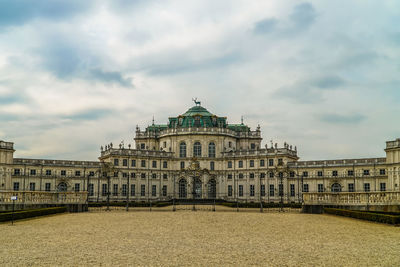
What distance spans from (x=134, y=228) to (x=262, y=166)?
64.0m

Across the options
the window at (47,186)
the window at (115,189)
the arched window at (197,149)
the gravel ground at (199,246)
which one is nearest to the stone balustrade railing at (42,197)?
the gravel ground at (199,246)

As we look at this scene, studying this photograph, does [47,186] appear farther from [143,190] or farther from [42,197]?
[42,197]

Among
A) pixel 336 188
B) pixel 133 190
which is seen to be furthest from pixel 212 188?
pixel 336 188

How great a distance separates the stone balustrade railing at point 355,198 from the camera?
128ft

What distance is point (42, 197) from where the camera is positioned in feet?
155

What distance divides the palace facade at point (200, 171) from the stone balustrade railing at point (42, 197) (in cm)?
2818

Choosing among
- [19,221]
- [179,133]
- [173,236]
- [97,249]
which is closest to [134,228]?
[173,236]

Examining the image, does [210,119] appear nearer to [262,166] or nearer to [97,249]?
[262,166]

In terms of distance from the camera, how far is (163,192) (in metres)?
94.1

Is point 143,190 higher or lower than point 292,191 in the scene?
higher

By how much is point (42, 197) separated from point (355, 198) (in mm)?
34866

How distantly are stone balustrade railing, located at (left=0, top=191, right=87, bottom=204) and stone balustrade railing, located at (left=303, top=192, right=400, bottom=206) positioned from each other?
27282 millimetres

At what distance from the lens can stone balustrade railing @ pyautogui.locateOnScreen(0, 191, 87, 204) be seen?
44344 millimetres

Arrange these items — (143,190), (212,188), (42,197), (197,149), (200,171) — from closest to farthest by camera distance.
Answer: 1. (42,197)
2. (200,171)
3. (143,190)
4. (212,188)
5. (197,149)
